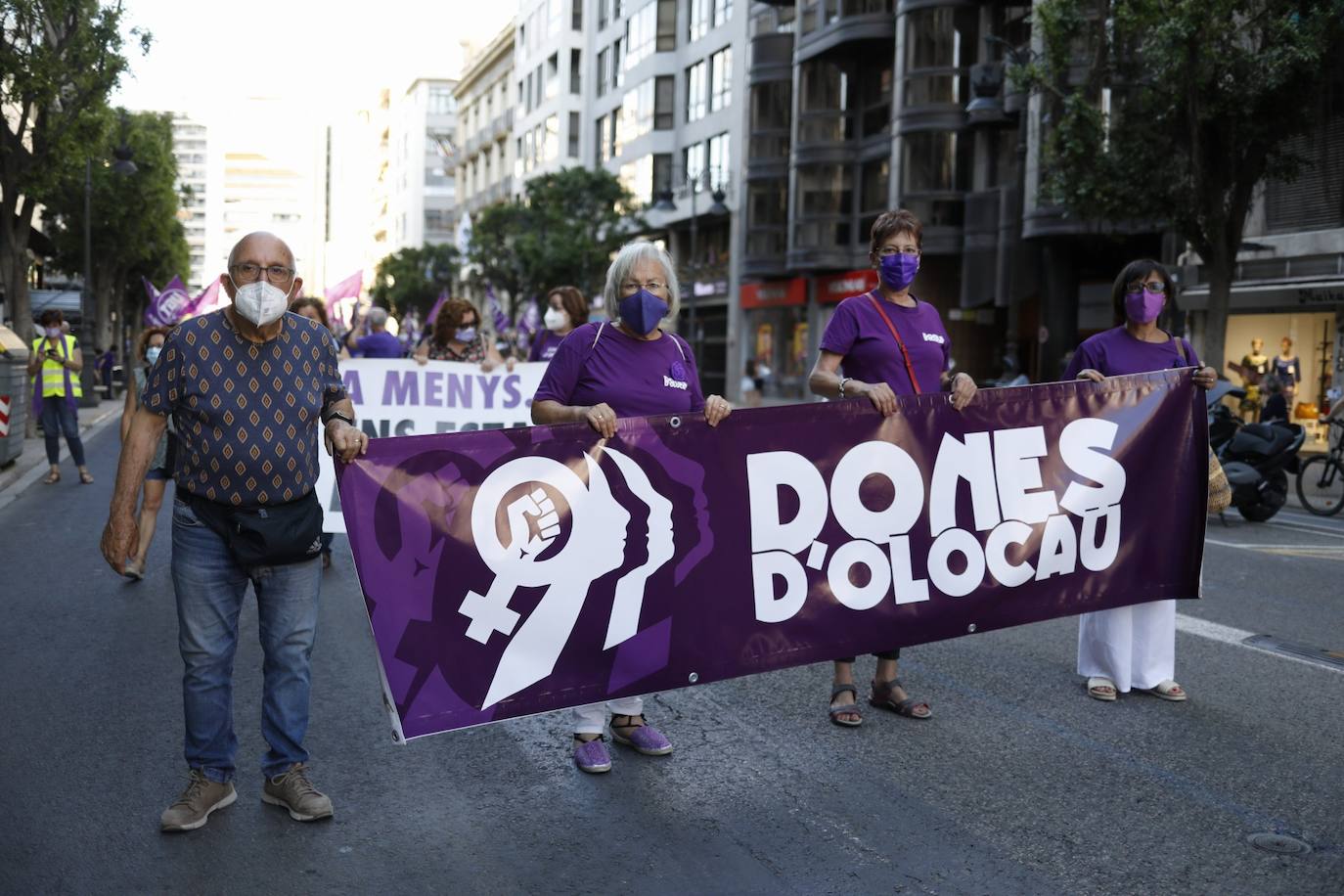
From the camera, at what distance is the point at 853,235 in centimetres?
4153

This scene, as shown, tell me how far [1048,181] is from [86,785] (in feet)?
61.3

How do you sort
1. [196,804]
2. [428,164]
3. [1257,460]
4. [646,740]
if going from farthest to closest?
[428,164] < [1257,460] < [646,740] < [196,804]

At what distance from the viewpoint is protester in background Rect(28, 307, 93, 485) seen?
15141 millimetres

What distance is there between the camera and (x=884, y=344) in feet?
18.0

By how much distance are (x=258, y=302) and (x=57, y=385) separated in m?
12.3

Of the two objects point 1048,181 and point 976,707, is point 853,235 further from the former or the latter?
point 976,707

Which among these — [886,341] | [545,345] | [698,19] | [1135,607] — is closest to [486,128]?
[698,19]

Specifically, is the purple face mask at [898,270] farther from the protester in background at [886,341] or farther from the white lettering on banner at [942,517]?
the white lettering on banner at [942,517]

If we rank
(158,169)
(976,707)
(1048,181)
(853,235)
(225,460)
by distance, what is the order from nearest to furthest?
(225,460), (976,707), (1048,181), (853,235), (158,169)

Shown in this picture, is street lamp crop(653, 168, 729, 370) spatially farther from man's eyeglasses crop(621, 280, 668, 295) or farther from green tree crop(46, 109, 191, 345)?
man's eyeglasses crop(621, 280, 668, 295)

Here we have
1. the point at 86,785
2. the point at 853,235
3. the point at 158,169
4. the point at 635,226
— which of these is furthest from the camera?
the point at 635,226

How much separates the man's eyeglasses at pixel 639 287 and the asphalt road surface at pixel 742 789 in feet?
5.66

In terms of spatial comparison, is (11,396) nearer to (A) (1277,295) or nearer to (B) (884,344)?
(B) (884,344)

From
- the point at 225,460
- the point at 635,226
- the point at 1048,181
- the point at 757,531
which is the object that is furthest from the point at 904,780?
the point at 635,226
